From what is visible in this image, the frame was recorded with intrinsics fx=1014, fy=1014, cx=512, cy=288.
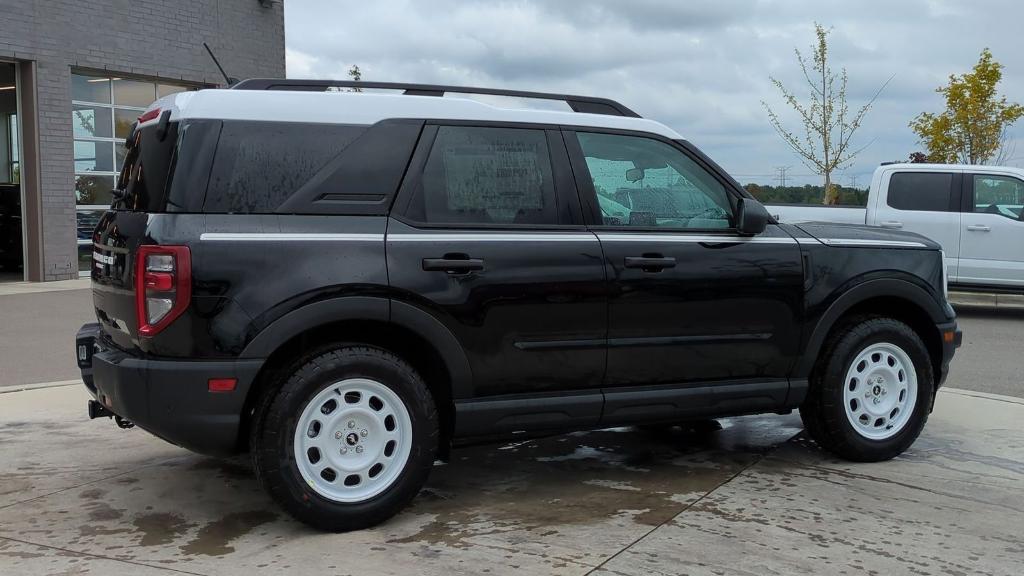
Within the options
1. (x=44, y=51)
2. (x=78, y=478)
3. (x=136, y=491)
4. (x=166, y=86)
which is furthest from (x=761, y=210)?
(x=166, y=86)

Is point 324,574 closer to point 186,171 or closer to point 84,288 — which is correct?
point 186,171

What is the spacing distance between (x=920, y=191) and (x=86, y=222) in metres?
13.5

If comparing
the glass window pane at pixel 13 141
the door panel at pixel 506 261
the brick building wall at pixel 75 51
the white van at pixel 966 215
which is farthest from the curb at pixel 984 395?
the glass window pane at pixel 13 141

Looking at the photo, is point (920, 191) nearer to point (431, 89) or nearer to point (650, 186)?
point (650, 186)

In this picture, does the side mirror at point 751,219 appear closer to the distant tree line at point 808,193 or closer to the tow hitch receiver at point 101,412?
the tow hitch receiver at point 101,412

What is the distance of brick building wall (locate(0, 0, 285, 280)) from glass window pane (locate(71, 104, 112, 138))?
579 millimetres

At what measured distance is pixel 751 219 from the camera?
16.8 feet

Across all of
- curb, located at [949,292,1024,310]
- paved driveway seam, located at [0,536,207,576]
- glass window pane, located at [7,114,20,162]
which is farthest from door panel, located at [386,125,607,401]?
glass window pane, located at [7,114,20,162]

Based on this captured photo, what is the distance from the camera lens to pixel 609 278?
4.79 meters

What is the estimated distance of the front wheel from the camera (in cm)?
541

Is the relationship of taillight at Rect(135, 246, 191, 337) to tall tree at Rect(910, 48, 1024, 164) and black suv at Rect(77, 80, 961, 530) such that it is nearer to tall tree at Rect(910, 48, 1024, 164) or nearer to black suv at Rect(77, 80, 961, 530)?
black suv at Rect(77, 80, 961, 530)

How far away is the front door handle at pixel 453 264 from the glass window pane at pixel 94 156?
1500 cm

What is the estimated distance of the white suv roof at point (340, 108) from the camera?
432 cm

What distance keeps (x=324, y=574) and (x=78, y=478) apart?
80.8 inches
